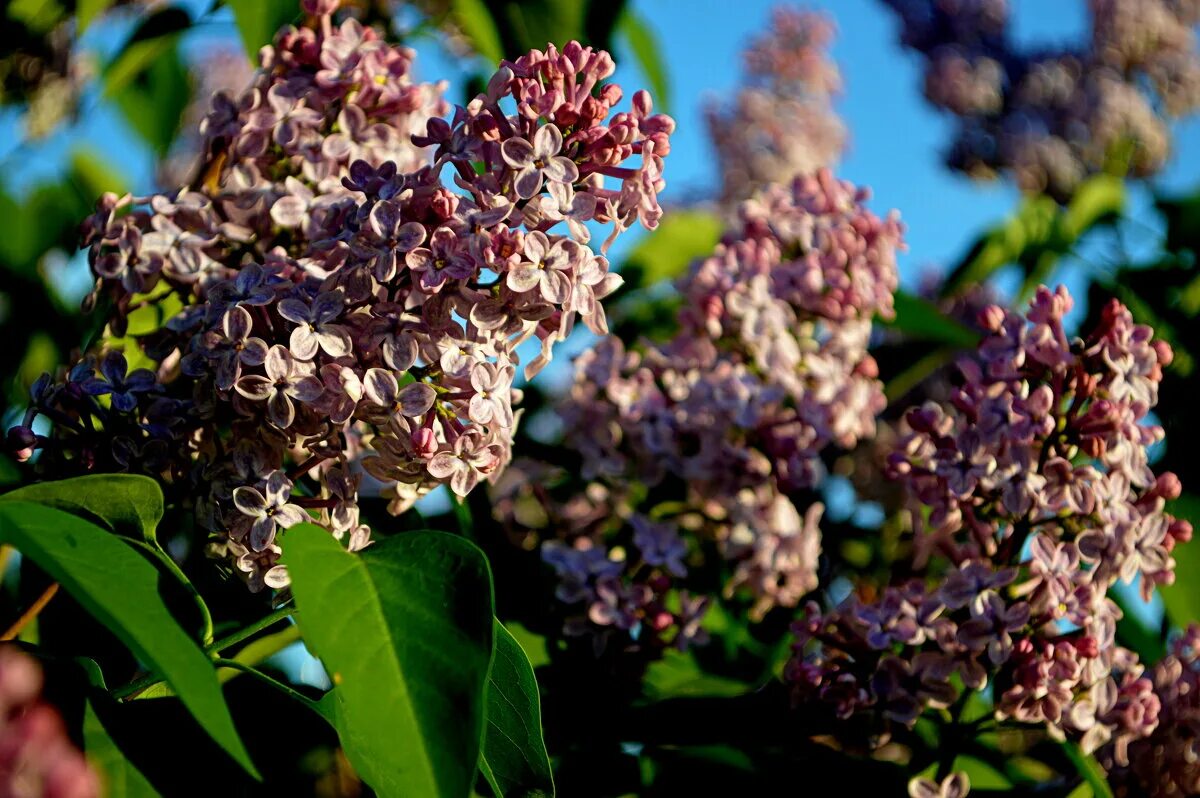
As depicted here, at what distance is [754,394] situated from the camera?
48.2 inches

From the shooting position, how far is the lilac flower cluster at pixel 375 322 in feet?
2.49

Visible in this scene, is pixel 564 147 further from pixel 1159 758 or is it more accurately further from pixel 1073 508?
pixel 1159 758

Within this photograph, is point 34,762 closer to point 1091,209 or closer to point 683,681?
point 683,681

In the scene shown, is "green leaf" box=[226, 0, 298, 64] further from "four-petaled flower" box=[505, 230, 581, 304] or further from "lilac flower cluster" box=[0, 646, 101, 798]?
"lilac flower cluster" box=[0, 646, 101, 798]

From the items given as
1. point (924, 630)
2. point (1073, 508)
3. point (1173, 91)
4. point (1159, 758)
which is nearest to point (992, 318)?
point (1073, 508)

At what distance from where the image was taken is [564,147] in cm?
81

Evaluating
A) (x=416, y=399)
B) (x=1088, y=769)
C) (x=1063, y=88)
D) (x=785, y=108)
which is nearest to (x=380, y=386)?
(x=416, y=399)

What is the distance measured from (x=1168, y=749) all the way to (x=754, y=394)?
0.51 m

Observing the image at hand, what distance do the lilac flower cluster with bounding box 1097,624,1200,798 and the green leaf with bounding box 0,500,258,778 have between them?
84 cm

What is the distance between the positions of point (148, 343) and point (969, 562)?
688mm

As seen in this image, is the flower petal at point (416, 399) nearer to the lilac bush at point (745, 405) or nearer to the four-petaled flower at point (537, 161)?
the four-petaled flower at point (537, 161)

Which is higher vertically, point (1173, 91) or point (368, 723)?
point (368, 723)

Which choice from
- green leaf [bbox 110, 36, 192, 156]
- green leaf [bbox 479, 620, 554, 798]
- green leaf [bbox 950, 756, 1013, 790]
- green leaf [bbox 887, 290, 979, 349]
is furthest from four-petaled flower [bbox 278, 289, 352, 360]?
green leaf [bbox 110, 36, 192, 156]

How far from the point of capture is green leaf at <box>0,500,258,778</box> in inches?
21.1
